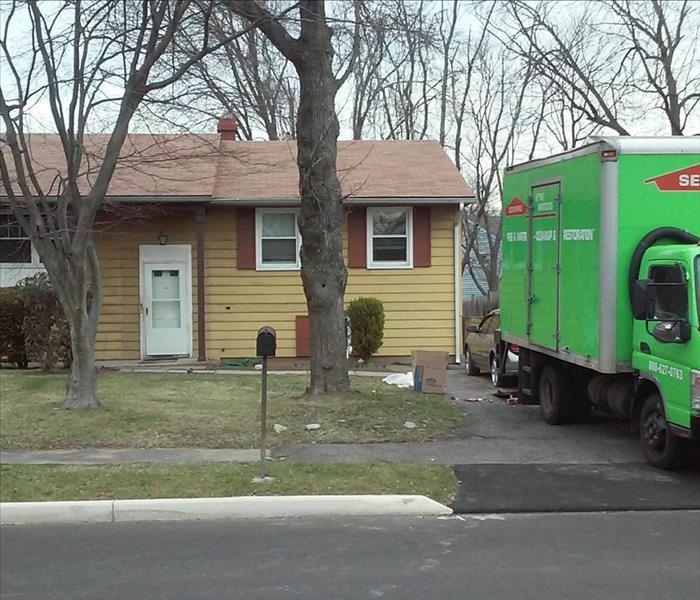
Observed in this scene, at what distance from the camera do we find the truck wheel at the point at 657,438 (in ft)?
26.8

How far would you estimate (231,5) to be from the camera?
1055 centimetres

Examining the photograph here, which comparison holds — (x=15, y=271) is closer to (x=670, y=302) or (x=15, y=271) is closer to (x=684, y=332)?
(x=670, y=302)

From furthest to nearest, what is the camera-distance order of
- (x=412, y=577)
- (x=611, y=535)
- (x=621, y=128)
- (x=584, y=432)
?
(x=621, y=128) < (x=584, y=432) < (x=611, y=535) < (x=412, y=577)

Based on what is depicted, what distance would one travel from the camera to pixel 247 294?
18.1 m

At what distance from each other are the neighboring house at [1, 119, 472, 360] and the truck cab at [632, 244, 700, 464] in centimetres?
944

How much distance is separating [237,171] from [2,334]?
6226mm

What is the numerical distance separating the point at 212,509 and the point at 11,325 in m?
10.4

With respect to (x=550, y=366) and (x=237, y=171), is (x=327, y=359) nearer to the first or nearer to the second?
(x=550, y=366)

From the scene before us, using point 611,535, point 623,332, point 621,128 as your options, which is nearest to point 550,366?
point 623,332

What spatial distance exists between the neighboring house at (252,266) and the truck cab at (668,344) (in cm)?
944

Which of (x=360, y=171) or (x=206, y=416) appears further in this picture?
(x=360, y=171)

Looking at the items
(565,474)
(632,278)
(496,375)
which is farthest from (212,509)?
(496,375)

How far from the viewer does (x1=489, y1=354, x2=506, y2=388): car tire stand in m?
13.8

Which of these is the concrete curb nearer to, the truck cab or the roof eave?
the truck cab
